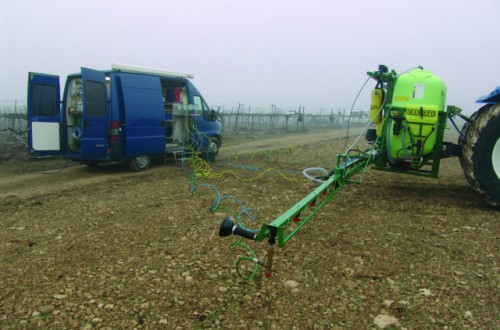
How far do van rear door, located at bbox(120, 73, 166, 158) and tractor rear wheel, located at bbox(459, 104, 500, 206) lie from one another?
252 inches

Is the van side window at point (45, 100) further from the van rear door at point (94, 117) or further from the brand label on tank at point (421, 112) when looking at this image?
the brand label on tank at point (421, 112)

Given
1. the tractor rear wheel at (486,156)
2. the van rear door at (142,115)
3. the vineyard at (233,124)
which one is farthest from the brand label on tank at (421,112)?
the van rear door at (142,115)

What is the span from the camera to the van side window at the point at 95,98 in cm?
760

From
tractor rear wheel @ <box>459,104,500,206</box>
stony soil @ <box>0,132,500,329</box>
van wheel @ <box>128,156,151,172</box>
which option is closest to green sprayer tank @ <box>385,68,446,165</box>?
tractor rear wheel @ <box>459,104,500,206</box>

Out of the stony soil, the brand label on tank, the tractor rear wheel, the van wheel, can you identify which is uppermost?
the brand label on tank

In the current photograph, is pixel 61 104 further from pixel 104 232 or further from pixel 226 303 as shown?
pixel 226 303

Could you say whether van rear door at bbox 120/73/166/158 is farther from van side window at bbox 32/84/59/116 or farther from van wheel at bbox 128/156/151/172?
van side window at bbox 32/84/59/116

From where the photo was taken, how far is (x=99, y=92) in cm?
779

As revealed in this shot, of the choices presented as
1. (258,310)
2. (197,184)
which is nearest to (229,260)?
(258,310)

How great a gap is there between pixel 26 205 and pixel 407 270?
526 centimetres

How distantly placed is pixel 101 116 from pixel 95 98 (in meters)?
0.38

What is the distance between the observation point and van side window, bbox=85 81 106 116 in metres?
7.60

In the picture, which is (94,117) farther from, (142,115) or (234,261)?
(234,261)

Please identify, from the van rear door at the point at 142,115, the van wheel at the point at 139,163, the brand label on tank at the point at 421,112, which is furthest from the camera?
the van wheel at the point at 139,163
